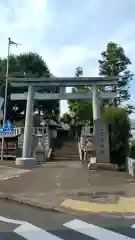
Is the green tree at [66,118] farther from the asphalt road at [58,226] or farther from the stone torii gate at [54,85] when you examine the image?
the asphalt road at [58,226]

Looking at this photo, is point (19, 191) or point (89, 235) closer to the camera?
point (89, 235)

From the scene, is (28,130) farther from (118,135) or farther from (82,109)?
(82,109)

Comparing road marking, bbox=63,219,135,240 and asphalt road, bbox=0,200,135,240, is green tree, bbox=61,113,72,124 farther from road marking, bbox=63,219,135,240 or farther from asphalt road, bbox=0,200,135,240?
road marking, bbox=63,219,135,240

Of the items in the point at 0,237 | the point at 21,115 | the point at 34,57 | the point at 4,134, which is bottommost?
the point at 0,237

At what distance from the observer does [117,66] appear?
165 ft

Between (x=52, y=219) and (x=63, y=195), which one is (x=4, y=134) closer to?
(x=63, y=195)

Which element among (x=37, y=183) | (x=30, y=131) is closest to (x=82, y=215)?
(x=37, y=183)

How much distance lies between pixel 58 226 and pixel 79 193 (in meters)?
4.24

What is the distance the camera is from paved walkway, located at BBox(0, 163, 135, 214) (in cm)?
989

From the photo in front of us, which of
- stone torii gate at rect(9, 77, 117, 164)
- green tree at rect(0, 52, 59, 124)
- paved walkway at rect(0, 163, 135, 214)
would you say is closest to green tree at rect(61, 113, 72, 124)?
green tree at rect(0, 52, 59, 124)

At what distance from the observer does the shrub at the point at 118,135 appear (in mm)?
21812

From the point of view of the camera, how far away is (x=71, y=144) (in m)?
40.5

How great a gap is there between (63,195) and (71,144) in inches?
1132

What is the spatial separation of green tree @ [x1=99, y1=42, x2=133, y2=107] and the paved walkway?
34.5m
